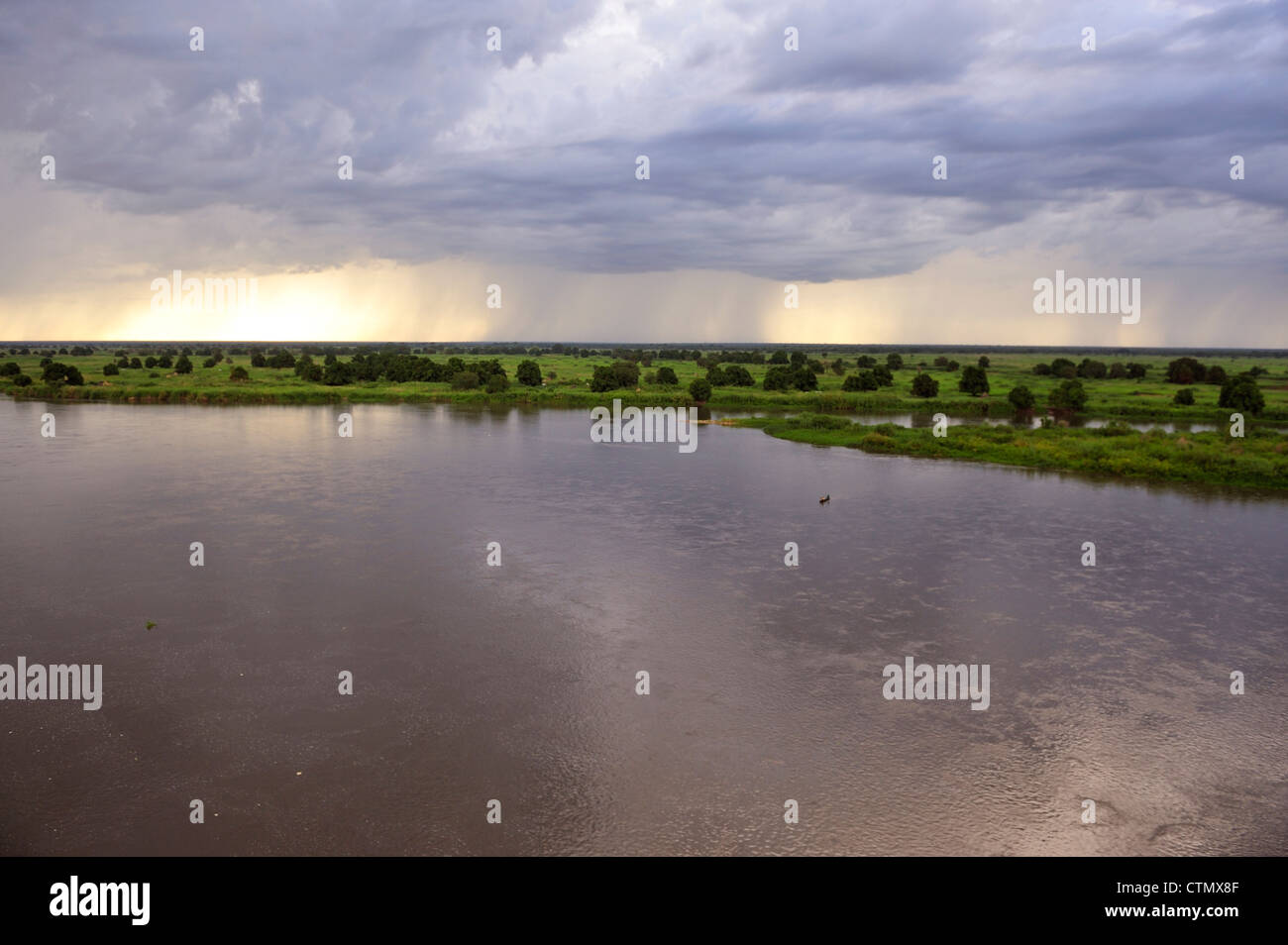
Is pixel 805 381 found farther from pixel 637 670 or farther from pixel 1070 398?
pixel 637 670

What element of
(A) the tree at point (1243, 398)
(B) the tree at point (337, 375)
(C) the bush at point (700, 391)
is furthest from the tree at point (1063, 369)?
(B) the tree at point (337, 375)

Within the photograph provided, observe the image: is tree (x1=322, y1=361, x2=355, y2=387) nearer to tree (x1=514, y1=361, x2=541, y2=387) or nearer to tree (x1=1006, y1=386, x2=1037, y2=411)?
tree (x1=514, y1=361, x2=541, y2=387)

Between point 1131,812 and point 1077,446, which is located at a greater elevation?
point 1077,446

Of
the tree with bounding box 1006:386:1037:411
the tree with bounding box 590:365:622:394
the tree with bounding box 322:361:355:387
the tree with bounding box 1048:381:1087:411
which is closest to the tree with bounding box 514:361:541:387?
the tree with bounding box 590:365:622:394

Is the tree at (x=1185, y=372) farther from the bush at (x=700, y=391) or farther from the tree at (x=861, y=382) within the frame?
the bush at (x=700, y=391)
